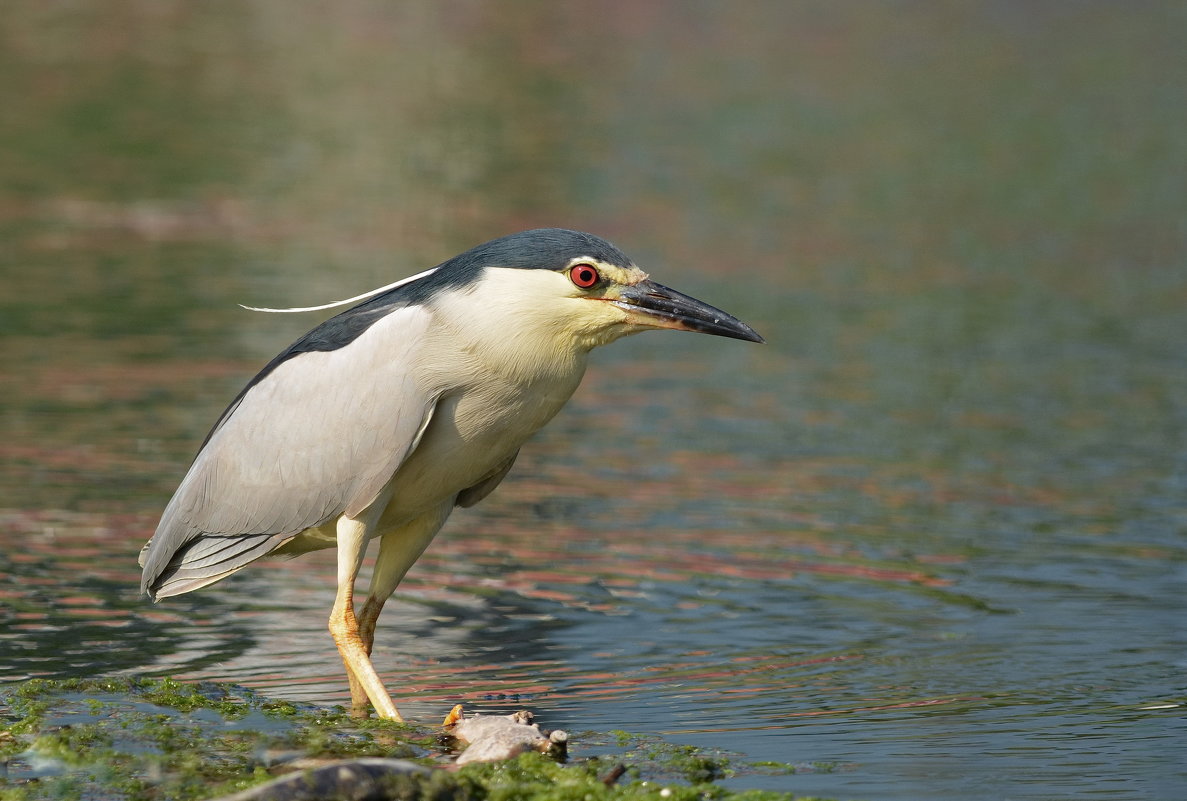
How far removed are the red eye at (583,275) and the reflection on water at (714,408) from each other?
187cm

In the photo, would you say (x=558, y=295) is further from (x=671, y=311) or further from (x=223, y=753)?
(x=223, y=753)

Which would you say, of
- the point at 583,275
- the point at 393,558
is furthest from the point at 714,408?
the point at 583,275

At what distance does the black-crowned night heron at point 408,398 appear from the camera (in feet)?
23.3

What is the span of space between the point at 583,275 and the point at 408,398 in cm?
85

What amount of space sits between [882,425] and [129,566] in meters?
6.33

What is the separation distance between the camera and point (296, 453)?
293 inches

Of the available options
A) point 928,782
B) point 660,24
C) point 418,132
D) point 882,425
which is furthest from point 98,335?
point 660,24

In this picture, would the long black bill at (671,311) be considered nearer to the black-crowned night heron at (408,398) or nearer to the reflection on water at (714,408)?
the black-crowned night heron at (408,398)

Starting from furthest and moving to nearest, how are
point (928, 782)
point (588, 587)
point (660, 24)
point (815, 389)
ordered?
point (660, 24), point (815, 389), point (588, 587), point (928, 782)

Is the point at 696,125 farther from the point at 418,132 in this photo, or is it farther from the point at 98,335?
the point at 98,335

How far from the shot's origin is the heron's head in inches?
279

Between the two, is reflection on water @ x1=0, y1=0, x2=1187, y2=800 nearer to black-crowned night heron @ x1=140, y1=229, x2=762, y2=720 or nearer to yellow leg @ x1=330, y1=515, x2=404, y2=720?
yellow leg @ x1=330, y1=515, x2=404, y2=720

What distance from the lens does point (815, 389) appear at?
50.2 ft

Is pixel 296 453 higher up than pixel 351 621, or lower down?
higher up
